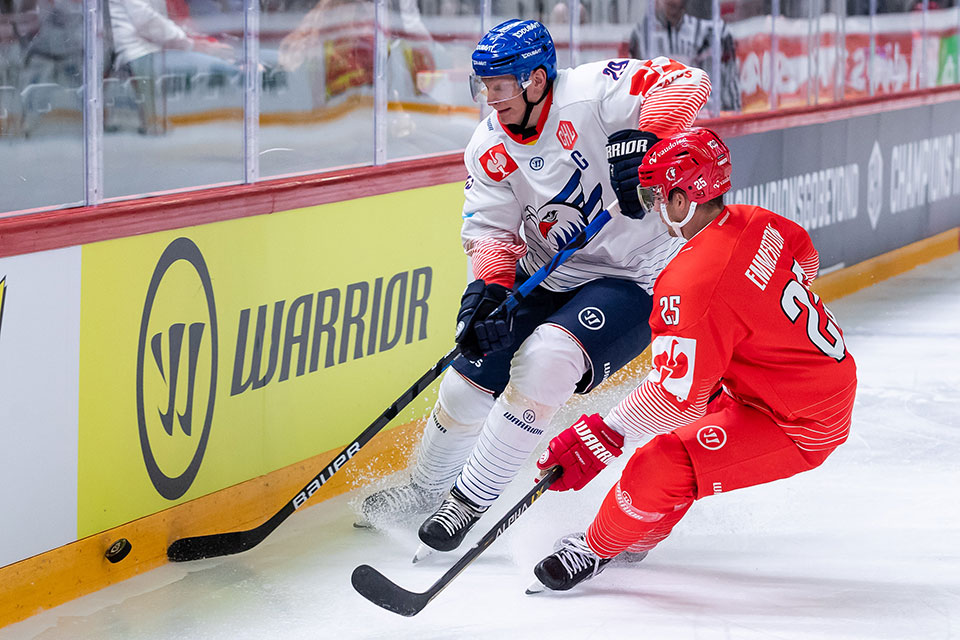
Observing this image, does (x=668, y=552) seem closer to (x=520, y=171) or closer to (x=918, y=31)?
(x=520, y=171)

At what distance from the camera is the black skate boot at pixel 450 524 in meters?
3.07

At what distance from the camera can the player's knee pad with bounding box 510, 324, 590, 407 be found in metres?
2.99

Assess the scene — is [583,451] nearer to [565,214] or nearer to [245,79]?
[565,214]

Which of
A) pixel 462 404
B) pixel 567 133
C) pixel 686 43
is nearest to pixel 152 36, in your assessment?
pixel 567 133

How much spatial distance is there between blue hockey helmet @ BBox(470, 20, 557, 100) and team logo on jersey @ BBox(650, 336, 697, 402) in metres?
0.75

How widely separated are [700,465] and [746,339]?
298 millimetres

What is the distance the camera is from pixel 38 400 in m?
2.84

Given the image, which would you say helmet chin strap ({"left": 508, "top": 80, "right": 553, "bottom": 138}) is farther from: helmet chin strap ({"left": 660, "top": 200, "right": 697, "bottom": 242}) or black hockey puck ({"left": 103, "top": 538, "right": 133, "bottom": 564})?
black hockey puck ({"left": 103, "top": 538, "right": 133, "bottom": 564})

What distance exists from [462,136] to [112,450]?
2.02 m

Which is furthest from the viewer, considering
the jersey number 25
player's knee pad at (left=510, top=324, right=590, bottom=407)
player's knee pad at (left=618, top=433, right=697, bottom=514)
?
player's knee pad at (left=510, top=324, right=590, bottom=407)

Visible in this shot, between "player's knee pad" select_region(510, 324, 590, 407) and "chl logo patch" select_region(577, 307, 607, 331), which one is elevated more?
"chl logo patch" select_region(577, 307, 607, 331)

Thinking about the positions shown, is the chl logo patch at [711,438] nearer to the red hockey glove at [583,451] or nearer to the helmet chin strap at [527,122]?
the red hockey glove at [583,451]

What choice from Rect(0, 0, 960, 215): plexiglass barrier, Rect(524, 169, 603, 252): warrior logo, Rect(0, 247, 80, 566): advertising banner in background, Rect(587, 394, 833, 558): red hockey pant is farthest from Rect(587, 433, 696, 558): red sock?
Rect(0, 0, 960, 215): plexiglass barrier


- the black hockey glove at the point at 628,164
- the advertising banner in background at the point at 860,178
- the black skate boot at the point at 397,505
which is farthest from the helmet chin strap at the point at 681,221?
the advertising banner in background at the point at 860,178
